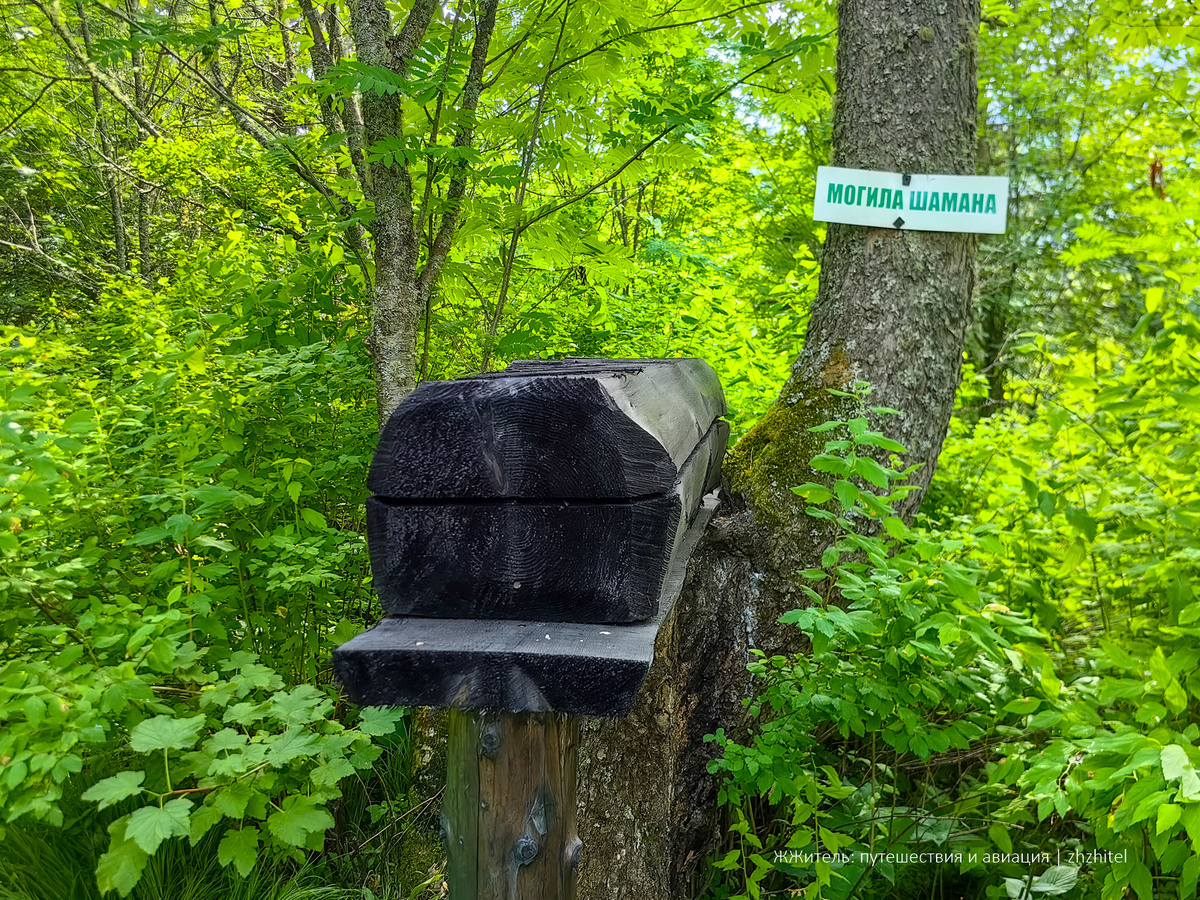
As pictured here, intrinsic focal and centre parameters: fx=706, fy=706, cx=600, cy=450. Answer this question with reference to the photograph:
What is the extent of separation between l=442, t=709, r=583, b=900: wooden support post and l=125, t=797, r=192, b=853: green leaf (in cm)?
51

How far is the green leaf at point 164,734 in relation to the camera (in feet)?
4.39

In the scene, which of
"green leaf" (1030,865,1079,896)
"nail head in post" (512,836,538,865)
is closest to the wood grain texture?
"nail head in post" (512,836,538,865)

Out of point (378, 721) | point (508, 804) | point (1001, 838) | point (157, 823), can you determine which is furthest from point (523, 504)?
point (1001, 838)

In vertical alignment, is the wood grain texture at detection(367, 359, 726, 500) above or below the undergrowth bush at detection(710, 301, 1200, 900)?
above

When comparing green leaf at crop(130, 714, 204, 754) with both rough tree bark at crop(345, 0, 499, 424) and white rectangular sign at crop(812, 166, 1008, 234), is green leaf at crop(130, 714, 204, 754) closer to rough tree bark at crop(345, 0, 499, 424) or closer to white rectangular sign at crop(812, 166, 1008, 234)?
rough tree bark at crop(345, 0, 499, 424)

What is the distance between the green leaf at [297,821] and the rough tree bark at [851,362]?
1095 mm

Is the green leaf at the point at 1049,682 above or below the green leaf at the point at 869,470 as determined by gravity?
below

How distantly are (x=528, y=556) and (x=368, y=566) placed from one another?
1.52 m

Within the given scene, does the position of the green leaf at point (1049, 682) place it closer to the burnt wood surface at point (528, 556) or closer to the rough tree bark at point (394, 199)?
the burnt wood surface at point (528, 556)

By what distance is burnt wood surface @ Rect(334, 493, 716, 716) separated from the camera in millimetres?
1018

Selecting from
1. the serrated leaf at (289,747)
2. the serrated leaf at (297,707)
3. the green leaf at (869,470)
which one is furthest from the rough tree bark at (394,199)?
the green leaf at (869,470)

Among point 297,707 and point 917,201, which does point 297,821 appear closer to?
point 297,707

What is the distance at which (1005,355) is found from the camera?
922cm

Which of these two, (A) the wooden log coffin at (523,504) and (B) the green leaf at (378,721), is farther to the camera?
(B) the green leaf at (378,721)
